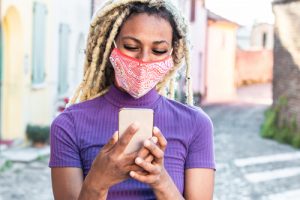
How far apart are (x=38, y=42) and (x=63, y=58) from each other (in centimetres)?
183

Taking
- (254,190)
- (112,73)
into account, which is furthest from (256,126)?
(112,73)

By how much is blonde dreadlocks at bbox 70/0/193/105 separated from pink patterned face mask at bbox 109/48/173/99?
0.09 m

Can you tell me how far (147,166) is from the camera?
1.65 meters

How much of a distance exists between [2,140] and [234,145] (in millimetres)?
5482

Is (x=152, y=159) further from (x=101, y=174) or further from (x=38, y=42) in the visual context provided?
(x=38, y=42)

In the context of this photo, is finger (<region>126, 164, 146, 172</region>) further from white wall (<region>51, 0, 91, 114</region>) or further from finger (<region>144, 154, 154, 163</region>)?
white wall (<region>51, 0, 91, 114</region>)

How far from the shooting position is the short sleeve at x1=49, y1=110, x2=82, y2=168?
6.20 feet

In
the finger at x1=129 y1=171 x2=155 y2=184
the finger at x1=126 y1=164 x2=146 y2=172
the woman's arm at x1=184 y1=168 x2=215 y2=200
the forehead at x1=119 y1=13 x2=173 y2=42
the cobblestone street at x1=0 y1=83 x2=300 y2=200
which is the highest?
the forehead at x1=119 y1=13 x2=173 y2=42

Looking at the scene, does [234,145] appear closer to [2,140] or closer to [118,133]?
Result: [2,140]

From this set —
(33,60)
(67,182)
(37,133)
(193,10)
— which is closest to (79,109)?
(67,182)

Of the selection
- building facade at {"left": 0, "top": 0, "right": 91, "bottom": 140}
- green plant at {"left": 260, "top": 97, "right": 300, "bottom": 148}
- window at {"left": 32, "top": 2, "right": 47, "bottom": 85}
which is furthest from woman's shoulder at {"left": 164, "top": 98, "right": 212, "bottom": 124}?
green plant at {"left": 260, "top": 97, "right": 300, "bottom": 148}

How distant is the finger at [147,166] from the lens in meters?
1.63

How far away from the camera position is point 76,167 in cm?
189

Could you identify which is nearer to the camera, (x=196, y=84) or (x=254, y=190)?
(x=254, y=190)
